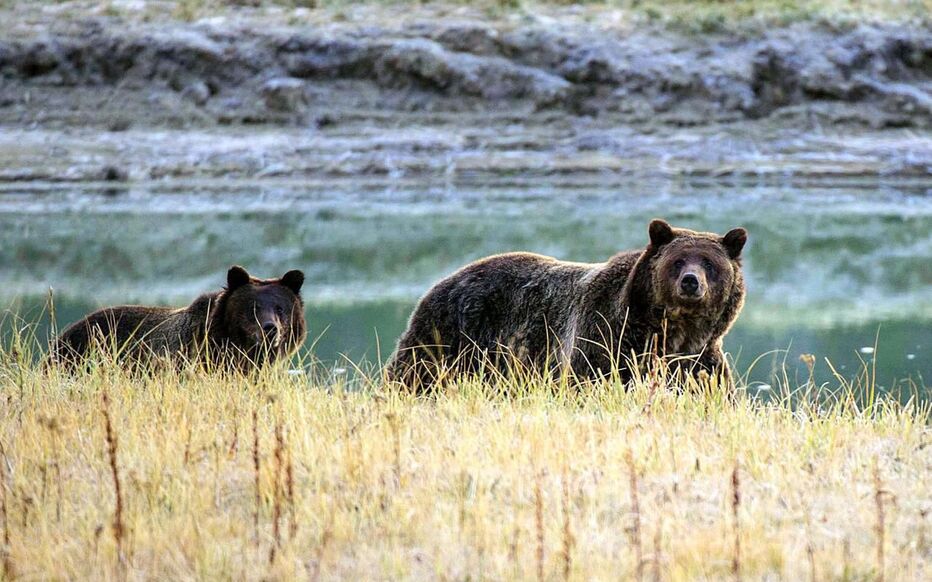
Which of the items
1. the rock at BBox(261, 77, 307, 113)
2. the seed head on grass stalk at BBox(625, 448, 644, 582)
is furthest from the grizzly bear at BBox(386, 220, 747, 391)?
the rock at BBox(261, 77, 307, 113)

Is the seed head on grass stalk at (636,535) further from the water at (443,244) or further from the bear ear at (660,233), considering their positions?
the water at (443,244)

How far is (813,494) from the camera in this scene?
15.2 feet

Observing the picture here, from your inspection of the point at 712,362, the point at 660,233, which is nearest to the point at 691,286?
the point at 660,233

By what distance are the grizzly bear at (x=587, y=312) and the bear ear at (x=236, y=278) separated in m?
1.02

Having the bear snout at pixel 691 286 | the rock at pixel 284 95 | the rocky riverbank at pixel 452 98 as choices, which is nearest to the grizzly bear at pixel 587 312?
the bear snout at pixel 691 286

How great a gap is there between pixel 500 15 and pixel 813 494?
30339 mm

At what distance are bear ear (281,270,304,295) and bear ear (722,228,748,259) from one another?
8.44 feet

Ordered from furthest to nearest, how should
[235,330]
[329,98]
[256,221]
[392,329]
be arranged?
[329,98] → [256,221] → [392,329] → [235,330]

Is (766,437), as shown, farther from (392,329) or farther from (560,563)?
(392,329)

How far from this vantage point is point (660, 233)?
277 inches

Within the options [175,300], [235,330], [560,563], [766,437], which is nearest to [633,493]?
[560,563]

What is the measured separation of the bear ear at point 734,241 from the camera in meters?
7.02

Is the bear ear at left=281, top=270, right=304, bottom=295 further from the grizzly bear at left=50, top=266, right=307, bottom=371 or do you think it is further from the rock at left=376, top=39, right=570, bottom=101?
the rock at left=376, top=39, right=570, bottom=101

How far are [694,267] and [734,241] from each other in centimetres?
46
